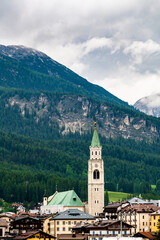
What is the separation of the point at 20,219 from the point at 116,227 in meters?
31.8

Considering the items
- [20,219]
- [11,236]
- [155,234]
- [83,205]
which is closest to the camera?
[155,234]

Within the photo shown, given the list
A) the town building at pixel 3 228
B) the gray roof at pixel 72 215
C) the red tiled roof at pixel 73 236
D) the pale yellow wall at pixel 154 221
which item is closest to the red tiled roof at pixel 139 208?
the pale yellow wall at pixel 154 221

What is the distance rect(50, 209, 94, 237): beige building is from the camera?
179m

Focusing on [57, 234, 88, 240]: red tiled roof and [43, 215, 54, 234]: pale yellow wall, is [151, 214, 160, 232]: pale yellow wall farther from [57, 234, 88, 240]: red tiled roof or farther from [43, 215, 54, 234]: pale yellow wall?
[43, 215, 54, 234]: pale yellow wall

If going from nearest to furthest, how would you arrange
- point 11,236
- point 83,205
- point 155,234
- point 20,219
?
point 155,234
point 11,236
point 20,219
point 83,205

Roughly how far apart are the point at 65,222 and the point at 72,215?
3.97m

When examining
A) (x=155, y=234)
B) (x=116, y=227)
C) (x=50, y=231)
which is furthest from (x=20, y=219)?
(x=155, y=234)

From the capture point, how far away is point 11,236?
16888 centimetres

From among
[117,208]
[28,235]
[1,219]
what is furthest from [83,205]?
[28,235]

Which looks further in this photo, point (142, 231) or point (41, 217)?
point (41, 217)

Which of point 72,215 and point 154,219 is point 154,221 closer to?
point 154,219

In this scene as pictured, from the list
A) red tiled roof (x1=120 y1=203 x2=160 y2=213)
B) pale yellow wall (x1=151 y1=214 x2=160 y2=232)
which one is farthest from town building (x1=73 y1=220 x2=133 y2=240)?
red tiled roof (x1=120 y1=203 x2=160 y2=213)

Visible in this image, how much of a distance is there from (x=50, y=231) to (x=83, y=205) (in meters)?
20.5

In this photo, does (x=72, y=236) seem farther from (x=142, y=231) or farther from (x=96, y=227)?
(x=142, y=231)
